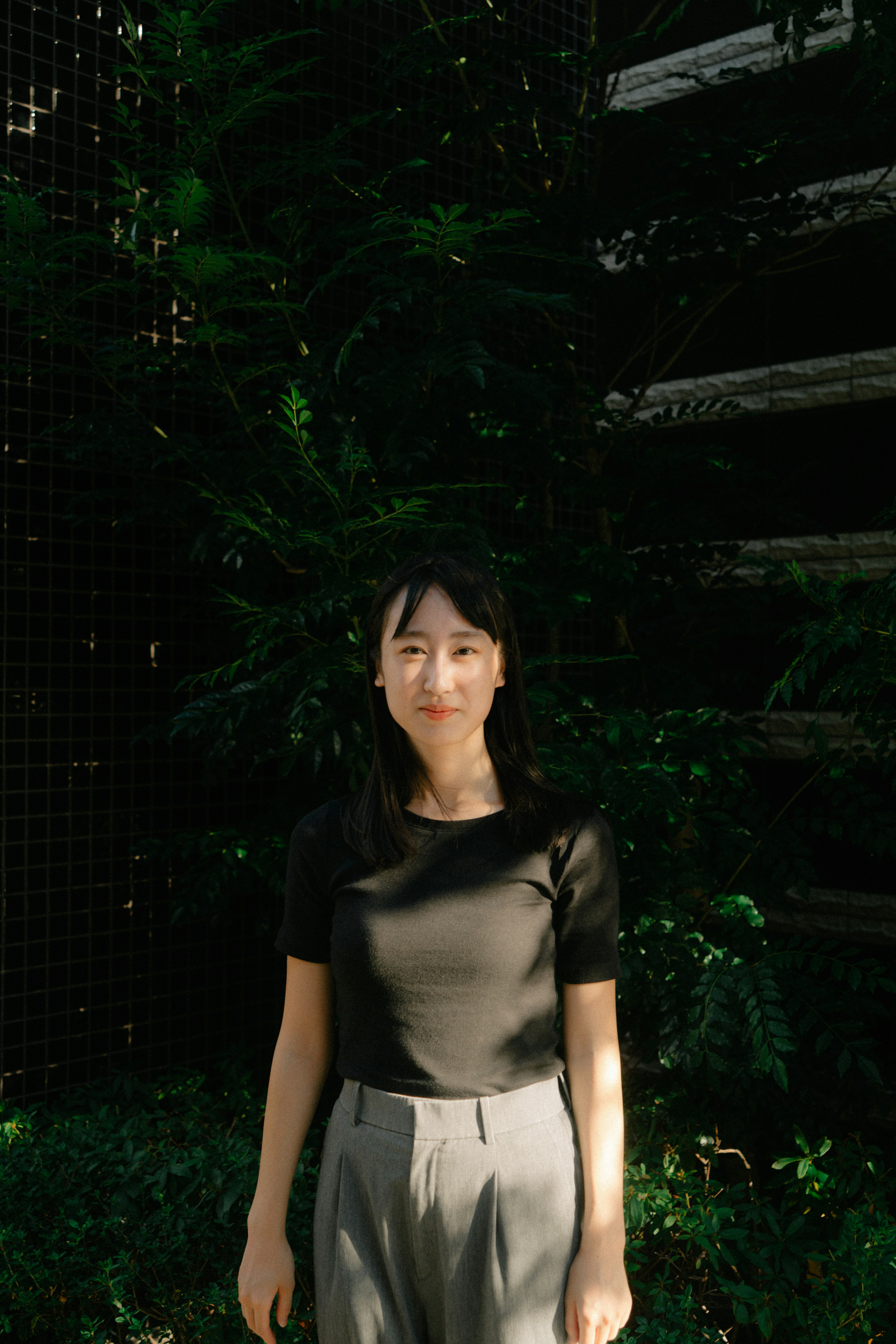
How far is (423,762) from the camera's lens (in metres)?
1.64

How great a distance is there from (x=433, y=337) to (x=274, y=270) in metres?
0.59

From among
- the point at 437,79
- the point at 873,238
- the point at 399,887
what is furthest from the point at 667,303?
the point at 399,887

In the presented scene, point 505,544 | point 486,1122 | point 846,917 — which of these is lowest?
point 846,917

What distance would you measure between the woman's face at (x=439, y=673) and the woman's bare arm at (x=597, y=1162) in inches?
17.1

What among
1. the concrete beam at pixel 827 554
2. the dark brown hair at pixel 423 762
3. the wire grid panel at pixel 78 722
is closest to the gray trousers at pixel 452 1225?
the dark brown hair at pixel 423 762

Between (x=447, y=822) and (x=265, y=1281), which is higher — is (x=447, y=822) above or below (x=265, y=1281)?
above

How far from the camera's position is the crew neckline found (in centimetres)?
158

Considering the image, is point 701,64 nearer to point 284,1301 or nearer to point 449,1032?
point 449,1032

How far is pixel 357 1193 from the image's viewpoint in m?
1.48

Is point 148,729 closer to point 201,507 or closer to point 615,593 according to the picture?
point 201,507

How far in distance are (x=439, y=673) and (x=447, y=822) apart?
241 mm

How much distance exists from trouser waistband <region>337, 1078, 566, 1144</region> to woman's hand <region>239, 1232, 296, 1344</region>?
27 centimetres

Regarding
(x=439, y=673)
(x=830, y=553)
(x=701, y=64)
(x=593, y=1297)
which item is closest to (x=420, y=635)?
(x=439, y=673)

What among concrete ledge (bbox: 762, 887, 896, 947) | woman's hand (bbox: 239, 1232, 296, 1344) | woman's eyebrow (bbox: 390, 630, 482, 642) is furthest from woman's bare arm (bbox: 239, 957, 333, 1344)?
concrete ledge (bbox: 762, 887, 896, 947)
